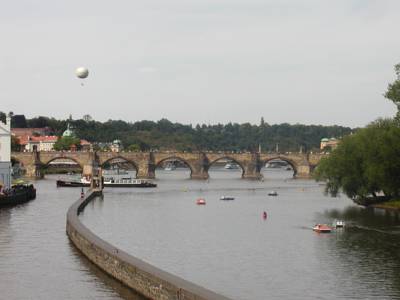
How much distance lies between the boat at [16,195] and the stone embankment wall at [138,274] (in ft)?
138

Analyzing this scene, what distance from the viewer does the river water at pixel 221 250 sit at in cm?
4381

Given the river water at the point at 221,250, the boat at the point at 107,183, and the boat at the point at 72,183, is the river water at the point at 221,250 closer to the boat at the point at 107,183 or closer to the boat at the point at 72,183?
the boat at the point at 72,183

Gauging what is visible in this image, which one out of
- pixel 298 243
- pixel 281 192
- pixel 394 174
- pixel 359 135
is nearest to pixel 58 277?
pixel 298 243

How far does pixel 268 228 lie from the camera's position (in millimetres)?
76000

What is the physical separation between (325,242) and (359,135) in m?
42.1

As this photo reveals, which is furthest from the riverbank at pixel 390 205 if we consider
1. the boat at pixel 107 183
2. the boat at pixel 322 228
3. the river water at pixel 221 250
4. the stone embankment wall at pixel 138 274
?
the boat at pixel 107 183

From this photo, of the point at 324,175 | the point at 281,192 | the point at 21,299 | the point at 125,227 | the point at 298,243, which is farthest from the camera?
the point at 281,192

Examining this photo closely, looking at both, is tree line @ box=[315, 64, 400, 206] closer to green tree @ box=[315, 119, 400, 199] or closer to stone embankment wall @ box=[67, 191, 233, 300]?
green tree @ box=[315, 119, 400, 199]

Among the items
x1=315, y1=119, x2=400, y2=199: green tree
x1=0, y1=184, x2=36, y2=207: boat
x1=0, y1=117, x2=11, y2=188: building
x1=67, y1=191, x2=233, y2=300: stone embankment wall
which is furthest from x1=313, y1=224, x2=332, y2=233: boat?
x1=0, y1=117, x2=11, y2=188: building

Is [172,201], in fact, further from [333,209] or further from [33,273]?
[33,273]

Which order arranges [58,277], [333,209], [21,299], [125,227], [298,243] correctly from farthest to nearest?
[333,209], [125,227], [298,243], [58,277], [21,299]

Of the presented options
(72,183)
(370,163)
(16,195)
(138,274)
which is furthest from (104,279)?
(72,183)

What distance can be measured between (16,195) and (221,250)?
1884 inches

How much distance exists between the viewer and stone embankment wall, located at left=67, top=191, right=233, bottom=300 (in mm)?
32875
